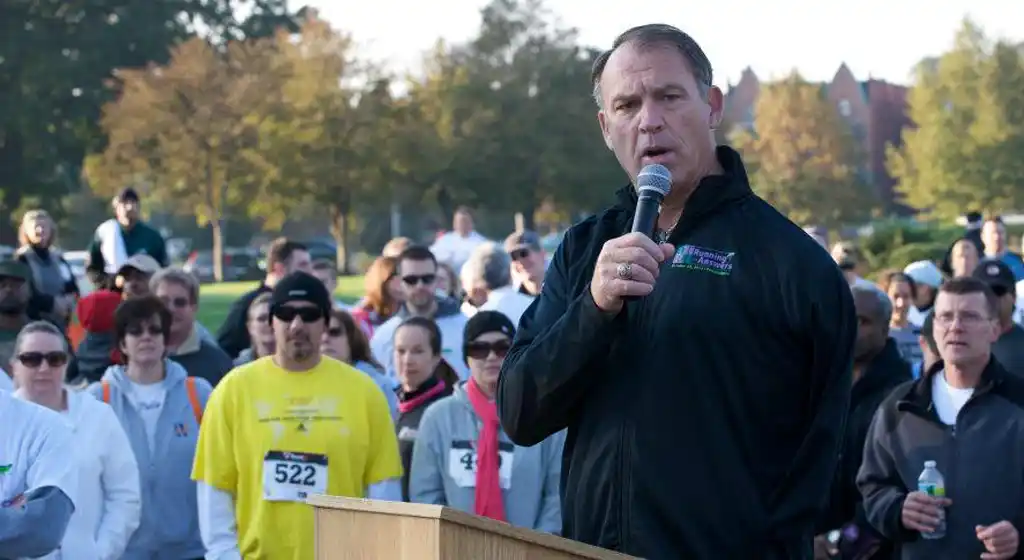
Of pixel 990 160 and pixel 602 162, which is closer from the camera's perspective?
pixel 990 160

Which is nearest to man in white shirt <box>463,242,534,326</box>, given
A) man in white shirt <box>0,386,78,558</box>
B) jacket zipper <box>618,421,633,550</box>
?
man in white shirt <box>0,386,78,558</box>

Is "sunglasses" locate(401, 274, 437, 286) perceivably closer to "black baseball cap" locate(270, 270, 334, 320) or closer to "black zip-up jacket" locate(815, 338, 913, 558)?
"black zip-up jacket" locate(815, 338, 913, 558)

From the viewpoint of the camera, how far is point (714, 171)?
306 centimetres

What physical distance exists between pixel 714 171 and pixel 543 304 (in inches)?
16.5

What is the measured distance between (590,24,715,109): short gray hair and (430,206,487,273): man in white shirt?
1594 centimetres

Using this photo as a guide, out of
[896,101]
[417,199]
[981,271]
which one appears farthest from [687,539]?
[896,101]

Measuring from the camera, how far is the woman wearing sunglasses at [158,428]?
25.3ft

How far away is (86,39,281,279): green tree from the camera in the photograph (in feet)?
169

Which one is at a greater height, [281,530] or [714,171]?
[714,171]

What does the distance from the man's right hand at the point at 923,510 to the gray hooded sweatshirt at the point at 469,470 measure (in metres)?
1.57

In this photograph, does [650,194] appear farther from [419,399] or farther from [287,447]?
[419,399]

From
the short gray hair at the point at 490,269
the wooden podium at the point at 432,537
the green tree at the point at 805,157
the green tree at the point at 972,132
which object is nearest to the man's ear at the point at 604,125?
the wooden podium at the point at 432,537

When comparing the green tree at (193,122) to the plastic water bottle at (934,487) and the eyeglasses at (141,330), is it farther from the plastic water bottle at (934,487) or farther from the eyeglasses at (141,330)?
the plastic water bottle at (934,487)

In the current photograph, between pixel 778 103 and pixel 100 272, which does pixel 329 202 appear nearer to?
pixel 778 103
